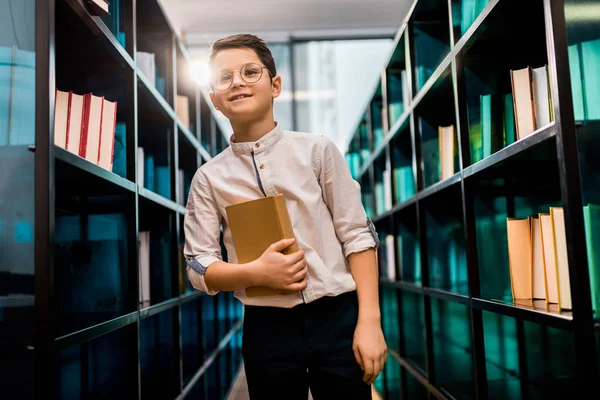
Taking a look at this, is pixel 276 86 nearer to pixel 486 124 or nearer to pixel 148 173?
pixel 486 124

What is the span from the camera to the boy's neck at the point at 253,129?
1303 mm

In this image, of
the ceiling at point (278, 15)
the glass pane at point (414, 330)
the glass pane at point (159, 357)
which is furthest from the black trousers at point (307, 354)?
the ceiling at point (278, 15)

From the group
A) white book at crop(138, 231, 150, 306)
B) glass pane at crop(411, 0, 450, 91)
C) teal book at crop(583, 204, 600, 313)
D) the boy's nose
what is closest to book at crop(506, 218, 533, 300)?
teal book at crop(583, 204, 600, 313)

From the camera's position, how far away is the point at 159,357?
7.72 ft

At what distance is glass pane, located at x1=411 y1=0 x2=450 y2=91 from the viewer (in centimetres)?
238

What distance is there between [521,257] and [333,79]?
458cm

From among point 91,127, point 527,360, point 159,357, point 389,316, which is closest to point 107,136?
point 91,127

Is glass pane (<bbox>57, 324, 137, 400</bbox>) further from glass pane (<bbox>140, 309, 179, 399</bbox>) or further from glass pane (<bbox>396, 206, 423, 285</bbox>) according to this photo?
glass pane (<bbox>396, 206, 423, 285</bbox>)

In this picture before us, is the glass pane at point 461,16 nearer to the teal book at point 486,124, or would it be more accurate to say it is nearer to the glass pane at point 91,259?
the teal book at point 486,124

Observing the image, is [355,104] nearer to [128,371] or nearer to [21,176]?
[128,371]

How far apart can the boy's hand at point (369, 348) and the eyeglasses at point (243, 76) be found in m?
0.60

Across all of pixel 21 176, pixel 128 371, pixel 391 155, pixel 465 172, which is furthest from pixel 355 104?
pixel 21 176

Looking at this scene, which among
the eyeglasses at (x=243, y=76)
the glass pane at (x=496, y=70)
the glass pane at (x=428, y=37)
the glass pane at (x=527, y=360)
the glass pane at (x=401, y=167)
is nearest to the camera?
the eyeglasses at (x=243, y=76)

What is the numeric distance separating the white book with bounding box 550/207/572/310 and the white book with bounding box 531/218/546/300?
0.25 meters
